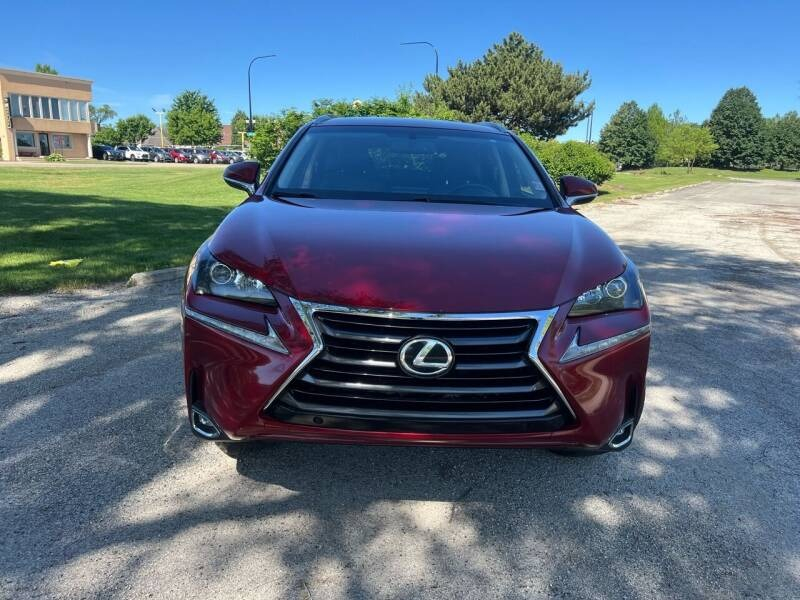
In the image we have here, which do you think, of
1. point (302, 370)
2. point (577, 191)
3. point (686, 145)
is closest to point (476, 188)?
point (577, 191)

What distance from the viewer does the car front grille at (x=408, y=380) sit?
223 centimetres

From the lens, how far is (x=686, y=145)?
71.0m

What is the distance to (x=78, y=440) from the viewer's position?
304 cm

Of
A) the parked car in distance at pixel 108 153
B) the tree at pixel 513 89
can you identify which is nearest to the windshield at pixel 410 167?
the tree at pixel 513 89

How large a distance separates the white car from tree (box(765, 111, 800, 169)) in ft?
250

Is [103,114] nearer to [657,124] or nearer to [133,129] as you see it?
[133,129]

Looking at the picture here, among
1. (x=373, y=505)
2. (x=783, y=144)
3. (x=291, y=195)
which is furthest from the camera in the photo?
(x=783, y=144)

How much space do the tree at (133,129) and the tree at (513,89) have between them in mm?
46144

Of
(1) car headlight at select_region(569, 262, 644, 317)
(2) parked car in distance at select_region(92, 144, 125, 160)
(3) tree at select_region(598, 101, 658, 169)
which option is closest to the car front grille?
(1) car headlight at select_region(569, 262, 644, 317)

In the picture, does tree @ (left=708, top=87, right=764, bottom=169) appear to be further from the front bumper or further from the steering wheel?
the front bumper

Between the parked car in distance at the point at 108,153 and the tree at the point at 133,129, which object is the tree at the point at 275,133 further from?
the tree at the point at 133,129

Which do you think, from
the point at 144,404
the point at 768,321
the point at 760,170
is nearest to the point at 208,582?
the point at 144,404

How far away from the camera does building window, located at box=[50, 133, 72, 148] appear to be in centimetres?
6388

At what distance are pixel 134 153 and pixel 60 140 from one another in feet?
31.9
